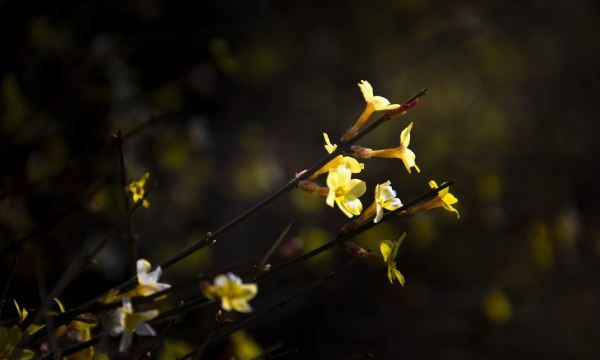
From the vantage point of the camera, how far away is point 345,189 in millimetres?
1074

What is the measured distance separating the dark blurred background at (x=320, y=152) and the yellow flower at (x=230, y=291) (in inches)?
11.1

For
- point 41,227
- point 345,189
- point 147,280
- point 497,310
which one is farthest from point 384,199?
point 497,310

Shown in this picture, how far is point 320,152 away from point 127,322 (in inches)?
141

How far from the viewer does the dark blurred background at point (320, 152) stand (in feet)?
8.06

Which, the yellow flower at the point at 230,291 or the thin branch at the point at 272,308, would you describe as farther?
the thin branch at the point at 272,308

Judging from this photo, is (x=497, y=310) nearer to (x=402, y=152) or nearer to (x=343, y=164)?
(x=402, y=152)

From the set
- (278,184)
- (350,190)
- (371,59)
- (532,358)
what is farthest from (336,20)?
(350,190)

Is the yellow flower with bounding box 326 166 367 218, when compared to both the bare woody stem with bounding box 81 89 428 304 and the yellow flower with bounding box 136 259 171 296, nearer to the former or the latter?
the bare woody stem with bounding box 81 89 428 304

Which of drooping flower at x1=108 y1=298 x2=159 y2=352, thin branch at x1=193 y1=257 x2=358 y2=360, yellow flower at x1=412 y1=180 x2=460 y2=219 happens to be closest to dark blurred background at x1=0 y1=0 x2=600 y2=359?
thin branch at x1=193 y1=257 x2=358 y2=360

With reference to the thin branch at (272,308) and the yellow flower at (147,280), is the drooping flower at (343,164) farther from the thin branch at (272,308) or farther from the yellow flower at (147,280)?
the yellow flower at (147,280)

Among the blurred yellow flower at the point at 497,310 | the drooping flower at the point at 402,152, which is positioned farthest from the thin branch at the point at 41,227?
the blurred yellow flower at the point at 497,310

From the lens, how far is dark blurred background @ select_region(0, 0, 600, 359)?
246 centimetres

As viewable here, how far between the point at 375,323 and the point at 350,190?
257cm

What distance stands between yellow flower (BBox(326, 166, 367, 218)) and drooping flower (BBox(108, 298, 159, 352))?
0.35 metres
